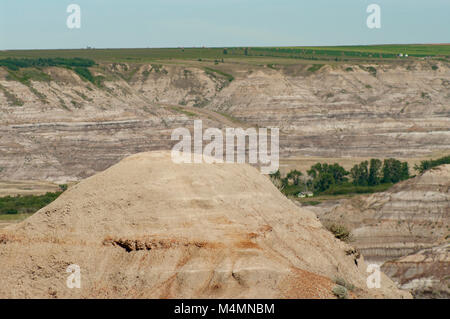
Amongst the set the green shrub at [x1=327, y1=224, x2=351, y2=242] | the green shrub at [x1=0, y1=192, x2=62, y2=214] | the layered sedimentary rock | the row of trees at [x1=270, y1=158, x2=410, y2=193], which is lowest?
the layered sedimentary rock

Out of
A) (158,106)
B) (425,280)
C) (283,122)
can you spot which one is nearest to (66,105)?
(158,106)

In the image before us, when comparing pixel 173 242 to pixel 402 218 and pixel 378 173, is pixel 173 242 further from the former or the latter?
pixel 378 173

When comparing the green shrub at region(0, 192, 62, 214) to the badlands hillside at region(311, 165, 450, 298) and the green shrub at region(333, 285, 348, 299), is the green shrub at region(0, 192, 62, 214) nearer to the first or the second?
the badlands hillside at region(311, 165, 450, 298)

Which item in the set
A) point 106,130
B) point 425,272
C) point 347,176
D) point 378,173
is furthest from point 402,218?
point 106,130

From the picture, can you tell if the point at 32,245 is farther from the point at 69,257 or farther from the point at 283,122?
the point at 283,122

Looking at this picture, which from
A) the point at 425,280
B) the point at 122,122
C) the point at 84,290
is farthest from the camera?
the point at 122,122

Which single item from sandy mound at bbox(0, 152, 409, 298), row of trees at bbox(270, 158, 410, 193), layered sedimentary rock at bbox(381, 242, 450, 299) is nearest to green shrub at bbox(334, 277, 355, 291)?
sandy mound at bbox(0, 152, 409, 298)
